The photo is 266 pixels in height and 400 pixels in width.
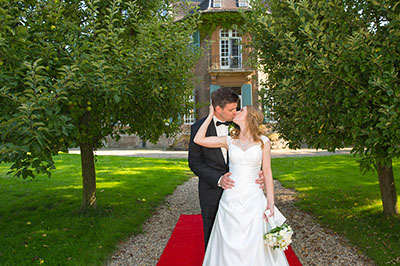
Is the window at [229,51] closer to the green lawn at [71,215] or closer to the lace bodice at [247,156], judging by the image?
the green lawn at [71,215]

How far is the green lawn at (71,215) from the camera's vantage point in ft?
15.2

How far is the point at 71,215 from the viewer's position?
20.4 feet

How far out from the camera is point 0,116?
3.88 metres

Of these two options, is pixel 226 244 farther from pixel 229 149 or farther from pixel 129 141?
pixel 129 141

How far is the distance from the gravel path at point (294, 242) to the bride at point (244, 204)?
1.56 metres

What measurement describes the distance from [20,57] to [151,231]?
3.86 metres

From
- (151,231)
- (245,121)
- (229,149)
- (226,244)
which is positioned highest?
(245,121)

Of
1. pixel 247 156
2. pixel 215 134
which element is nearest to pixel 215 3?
pixel 215 134

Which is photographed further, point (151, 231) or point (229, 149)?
point (151, 231)

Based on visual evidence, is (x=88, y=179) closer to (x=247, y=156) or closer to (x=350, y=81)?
(x=247, y=156)

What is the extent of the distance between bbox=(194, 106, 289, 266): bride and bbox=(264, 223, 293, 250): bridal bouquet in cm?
14

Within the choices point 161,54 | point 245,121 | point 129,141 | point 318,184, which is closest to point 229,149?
point 245,121

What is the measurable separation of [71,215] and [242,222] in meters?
4.33

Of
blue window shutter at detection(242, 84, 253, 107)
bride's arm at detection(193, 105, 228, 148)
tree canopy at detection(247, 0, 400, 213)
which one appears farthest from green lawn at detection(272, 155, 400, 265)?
blue window shutter at detection(242, 84, 253, 107)
